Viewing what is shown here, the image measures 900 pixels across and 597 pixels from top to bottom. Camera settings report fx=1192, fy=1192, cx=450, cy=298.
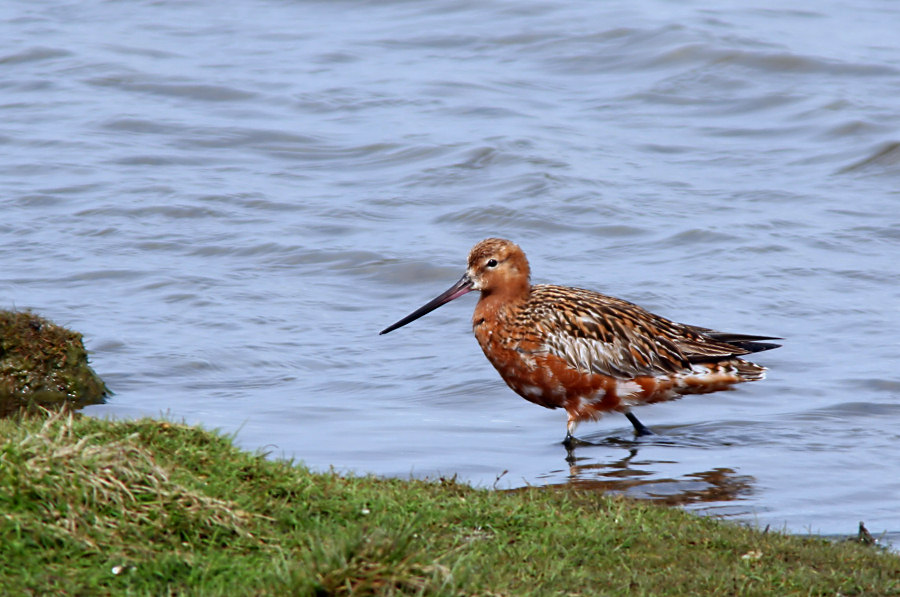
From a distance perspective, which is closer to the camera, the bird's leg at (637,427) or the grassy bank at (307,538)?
the grassy bank at (307,538)

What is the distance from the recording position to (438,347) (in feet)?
36.9

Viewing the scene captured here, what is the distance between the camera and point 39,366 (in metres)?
8.66

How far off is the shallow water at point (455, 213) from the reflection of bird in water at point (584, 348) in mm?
362

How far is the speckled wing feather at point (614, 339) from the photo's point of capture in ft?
29.5

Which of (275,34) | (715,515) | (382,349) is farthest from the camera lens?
(275,34)

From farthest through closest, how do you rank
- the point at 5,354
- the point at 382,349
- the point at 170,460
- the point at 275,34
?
1. the point at 275,34
2. the point at 382,349
3. the point at 5,354
4. the point at 170,460

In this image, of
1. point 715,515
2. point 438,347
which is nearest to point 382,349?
point 438,347

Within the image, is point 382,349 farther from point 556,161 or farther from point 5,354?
point 556,161

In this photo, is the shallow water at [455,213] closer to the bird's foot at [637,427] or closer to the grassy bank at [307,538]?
the bird's foot at [637,427]

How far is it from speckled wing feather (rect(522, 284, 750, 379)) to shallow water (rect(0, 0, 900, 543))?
57 centimetres

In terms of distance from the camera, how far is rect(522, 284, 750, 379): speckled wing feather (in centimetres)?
898

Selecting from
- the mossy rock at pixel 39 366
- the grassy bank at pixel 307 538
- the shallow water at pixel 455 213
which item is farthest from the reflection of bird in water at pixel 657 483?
the mossy rock at pixel 39 366

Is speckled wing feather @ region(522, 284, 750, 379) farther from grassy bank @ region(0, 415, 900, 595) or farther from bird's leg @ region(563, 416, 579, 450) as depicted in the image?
grassy bank @ region(0, 415, 900, 595)

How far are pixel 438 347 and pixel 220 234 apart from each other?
3569 millimetres
